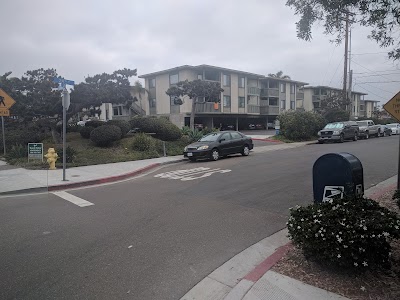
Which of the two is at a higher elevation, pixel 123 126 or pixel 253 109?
pixel 253 109

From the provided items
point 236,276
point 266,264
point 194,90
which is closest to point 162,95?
point 194,90

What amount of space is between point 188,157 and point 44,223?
10.4m

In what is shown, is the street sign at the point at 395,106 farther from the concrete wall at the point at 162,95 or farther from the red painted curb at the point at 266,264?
the concrete wall at the point at 162,95

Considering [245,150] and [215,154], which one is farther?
[245,150]

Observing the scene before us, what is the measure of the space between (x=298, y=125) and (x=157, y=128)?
1313 centimetres

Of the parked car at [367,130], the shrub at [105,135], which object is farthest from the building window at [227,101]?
the shrub at [105,135]

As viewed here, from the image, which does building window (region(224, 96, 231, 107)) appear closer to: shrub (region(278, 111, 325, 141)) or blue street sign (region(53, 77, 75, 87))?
shrub (region(278, 111, 325, 141))

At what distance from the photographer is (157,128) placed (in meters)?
20.0

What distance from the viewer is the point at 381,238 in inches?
137

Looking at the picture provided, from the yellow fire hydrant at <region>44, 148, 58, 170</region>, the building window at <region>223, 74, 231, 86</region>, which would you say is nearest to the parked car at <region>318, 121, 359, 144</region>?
the building window at <region>223, 74, 231, 86</region>

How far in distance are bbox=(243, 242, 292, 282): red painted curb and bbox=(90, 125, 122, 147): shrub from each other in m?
14.2

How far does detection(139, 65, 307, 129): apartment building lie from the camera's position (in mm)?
37688

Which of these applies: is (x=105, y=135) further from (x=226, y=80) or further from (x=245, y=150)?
(x=226, y=80)

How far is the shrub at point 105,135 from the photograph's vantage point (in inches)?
680
